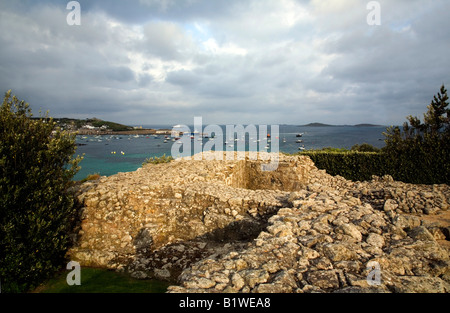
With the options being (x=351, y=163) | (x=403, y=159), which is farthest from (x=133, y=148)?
(x=403, y=159)

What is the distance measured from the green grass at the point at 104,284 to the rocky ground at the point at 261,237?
31 cm

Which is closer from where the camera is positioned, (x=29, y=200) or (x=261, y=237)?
(x=261, y=237)

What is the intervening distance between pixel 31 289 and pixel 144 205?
3395 mm

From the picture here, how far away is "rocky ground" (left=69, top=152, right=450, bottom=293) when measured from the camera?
375 centimetres

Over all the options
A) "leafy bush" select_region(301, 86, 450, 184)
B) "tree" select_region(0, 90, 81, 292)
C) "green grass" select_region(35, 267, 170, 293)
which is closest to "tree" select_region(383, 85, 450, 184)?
"leafy bush" select_region(301, 86, 450, 184)

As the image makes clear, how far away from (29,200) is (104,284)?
2.65 m

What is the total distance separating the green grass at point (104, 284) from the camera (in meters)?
5.32

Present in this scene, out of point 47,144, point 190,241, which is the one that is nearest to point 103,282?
point 190,241

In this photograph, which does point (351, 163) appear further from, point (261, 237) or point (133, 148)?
point (133, 148)

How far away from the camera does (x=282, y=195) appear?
28.7 feet

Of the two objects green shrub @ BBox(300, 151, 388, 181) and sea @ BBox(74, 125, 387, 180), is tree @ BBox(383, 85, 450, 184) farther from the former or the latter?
sea @ BBox(74, 125, 387, 180)

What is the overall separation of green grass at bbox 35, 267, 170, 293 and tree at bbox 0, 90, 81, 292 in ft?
1.04

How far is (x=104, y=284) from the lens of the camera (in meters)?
5.55

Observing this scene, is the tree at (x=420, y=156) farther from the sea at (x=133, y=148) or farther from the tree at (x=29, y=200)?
the tree at (x=29, y=200)
